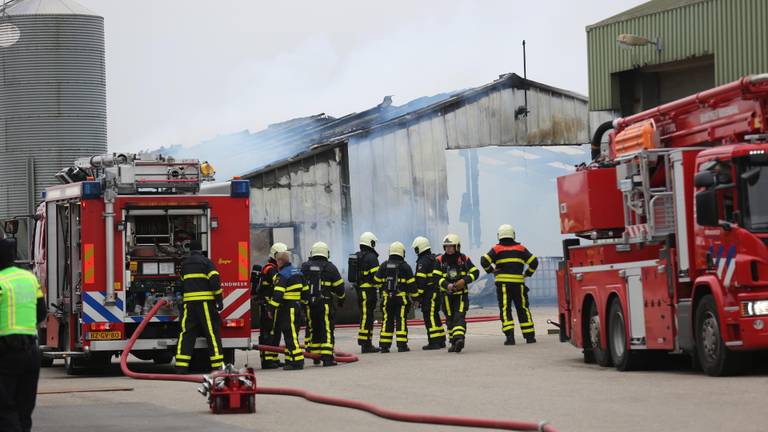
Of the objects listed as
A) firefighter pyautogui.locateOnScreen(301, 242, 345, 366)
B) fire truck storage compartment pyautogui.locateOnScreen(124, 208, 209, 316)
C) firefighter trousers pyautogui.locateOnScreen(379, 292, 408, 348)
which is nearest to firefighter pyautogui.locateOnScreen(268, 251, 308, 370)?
firefighter pyautogui.locateOnScreen(301, 242, 345, 366)

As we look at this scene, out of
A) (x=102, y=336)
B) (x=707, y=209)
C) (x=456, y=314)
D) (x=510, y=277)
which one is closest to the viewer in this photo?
(x=707, y=209)

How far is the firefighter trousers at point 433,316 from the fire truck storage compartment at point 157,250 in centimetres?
500

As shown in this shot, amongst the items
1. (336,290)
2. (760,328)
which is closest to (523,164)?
(336,290)

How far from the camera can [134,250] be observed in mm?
19984

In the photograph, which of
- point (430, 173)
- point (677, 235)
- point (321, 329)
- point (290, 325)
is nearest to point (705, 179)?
point (677, 235)

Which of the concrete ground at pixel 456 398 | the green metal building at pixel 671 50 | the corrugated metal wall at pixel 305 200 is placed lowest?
the concrete ground at pixel 456 398

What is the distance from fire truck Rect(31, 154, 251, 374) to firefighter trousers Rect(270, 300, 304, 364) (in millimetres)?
473

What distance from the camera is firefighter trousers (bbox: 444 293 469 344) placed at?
22.3m

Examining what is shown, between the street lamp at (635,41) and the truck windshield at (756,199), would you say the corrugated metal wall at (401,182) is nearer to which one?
the street lamp at (635,41)

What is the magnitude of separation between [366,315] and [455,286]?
1.63 metres

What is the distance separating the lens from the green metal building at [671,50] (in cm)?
2544

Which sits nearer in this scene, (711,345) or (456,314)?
(711,345)

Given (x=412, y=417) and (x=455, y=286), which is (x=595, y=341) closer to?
(x=455, y=286)

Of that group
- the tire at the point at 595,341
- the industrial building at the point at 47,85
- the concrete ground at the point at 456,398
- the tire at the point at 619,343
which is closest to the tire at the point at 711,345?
the concrete ground at the point at 456,398
